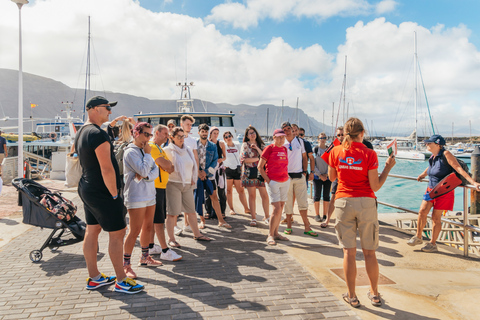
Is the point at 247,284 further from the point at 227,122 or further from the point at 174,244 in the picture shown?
the point at 227,122

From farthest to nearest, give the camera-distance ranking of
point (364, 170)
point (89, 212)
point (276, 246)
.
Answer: point (276, 246) → point (89, 212) → point (364, 170)

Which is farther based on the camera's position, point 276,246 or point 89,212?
point 276,246

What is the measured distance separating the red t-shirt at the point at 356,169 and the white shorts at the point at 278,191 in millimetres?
1920

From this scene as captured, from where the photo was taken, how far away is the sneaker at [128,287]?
135 inches

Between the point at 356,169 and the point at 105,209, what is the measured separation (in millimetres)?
2636

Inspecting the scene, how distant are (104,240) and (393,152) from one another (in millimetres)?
4700

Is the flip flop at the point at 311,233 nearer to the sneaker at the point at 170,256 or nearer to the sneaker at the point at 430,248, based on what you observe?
the sneaker at the point at 430,248

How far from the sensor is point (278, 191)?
5234mm

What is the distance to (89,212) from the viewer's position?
3.45 m

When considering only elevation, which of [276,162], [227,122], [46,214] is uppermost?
[227,122]

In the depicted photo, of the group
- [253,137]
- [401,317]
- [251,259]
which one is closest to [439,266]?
[401,317]

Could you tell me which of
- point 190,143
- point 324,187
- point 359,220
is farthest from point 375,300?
point 190,143

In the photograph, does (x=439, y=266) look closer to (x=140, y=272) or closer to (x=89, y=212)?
(x=140, y=272)

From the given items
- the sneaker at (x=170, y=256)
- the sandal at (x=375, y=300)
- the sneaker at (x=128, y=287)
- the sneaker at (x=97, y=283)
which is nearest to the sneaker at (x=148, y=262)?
the sneaker at (x=170, y=256)
